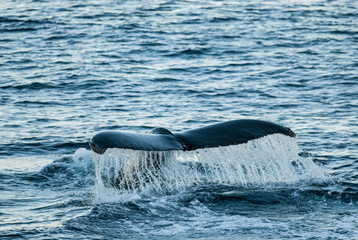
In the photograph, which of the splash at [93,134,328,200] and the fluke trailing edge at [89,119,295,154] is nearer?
the fluke trailing edge at [89,119,295,154]

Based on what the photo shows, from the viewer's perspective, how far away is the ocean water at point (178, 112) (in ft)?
24.8

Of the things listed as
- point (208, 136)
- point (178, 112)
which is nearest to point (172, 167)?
point (208, 136)

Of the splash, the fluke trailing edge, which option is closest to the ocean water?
the splash

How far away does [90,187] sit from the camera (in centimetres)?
895

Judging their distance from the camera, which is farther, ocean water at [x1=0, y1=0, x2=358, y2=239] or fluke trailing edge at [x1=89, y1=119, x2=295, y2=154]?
ocean water at [x1=0, y1=0, x2=358, y2=239]

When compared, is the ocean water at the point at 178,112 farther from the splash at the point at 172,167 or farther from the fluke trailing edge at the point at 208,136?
the fluke trailing edge at the point at 208,136

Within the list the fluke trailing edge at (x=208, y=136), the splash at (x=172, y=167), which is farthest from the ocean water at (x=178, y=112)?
the fluke trailing edge at (x=208, y=136)

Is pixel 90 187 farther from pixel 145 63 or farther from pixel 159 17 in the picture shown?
pixel 159 17

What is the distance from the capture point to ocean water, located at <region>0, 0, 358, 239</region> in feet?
24.8

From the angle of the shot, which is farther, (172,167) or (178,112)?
(178,112)

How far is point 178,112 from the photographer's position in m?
13.8

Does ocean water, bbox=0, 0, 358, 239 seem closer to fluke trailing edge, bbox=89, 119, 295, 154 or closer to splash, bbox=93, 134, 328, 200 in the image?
splash, bbox=93, 134, 328, 200

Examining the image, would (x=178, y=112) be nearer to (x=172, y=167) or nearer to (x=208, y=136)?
(x=172, y=167)

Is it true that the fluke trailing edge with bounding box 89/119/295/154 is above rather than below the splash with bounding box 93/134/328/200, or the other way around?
above
